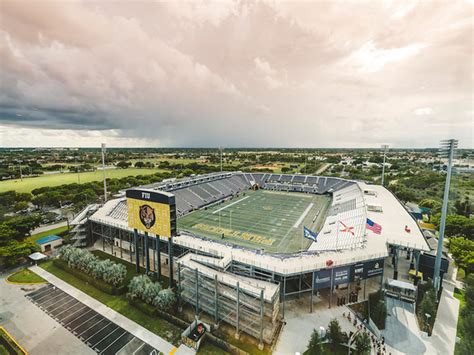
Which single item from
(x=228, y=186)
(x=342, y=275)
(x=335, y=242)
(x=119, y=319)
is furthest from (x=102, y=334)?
(x=228, y=186)

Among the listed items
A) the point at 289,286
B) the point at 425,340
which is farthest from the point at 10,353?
the point at 425,340

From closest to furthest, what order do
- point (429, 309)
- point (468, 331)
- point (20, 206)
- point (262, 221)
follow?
1. point (468, 331)
2. point (429, 309)
3. point (262, 221)
4. point (20, 206)

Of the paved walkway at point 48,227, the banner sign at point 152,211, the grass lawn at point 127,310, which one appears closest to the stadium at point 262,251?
the banner sign at point 152,211

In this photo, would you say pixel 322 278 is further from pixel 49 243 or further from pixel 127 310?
pixel 49 243

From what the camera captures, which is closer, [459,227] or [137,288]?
[137,288]

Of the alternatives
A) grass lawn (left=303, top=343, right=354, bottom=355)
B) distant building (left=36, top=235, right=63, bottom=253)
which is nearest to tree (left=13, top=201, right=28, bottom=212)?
distant building (left=36, top=235, right=63, bottom=253)

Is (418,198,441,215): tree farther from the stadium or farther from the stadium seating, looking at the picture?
the stadium seating

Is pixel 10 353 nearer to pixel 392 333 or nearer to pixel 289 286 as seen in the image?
pixel 289 286
